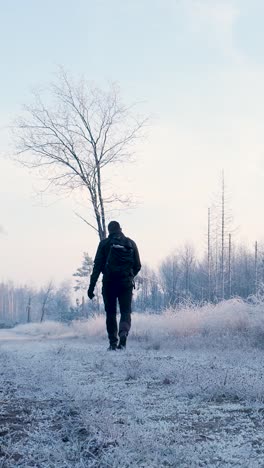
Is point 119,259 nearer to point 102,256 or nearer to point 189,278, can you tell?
point 102,256

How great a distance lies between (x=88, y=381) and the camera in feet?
16.1

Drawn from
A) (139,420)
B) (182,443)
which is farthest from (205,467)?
(139,420)

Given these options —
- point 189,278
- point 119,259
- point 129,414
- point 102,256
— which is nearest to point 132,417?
point 129,414

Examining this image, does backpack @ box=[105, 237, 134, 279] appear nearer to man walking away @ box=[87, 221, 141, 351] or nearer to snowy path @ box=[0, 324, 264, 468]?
man walking away @ box=[87, 221, 141, 351]

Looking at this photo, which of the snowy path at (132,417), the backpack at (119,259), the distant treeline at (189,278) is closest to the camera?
the snowy path at (132,417)

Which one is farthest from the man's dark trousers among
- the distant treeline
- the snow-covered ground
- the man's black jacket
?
the distant treeline

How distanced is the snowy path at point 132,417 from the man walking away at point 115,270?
3127 millimetres

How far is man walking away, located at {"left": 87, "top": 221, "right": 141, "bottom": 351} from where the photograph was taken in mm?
8805

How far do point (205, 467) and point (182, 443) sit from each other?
352 millimetres

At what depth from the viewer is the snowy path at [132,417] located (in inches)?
95.1

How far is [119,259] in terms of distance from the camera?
348 inches

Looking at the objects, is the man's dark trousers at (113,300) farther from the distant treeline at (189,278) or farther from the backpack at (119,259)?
the distant treeline at (189,278)

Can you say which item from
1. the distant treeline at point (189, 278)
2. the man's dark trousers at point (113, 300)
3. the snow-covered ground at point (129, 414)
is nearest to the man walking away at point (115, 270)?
the man's dark trousers at point (113, 300)

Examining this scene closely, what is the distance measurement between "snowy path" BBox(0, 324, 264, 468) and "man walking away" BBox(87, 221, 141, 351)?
3.13 meters
